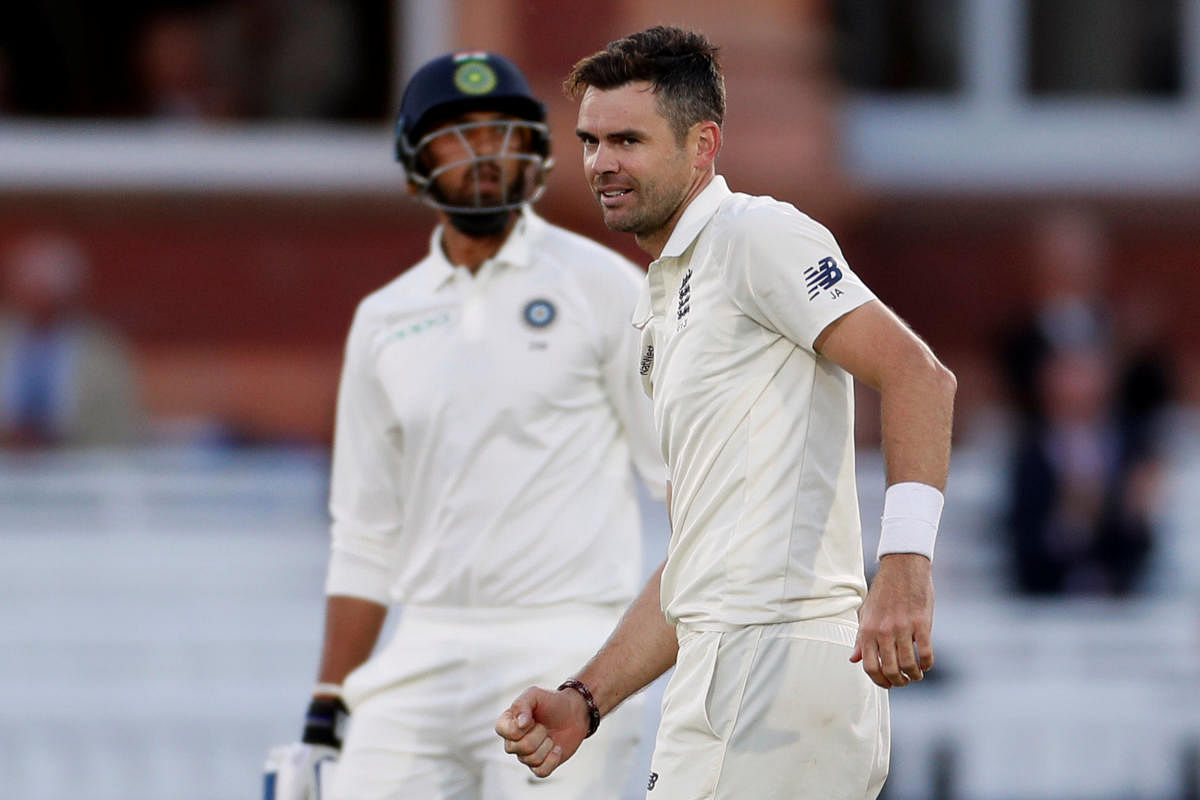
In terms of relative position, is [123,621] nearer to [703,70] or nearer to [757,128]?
[757,128]

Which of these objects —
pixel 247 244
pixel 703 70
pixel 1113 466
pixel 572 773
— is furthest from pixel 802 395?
pixel 247 244

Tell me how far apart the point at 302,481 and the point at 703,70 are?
17.9ft

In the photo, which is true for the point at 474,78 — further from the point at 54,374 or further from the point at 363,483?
the point at 54,374

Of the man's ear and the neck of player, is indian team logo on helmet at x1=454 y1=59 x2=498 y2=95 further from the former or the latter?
the man's ear

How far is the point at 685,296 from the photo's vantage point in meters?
3.53

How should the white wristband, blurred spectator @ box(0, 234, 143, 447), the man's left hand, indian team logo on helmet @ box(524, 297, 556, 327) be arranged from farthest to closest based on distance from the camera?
1. blurred spectator @ box(0, 234, 143, 447)
2. indian team logo on helmet @ box(524, 297, 556, 327)
3. the white wristband
4. the man's left hand

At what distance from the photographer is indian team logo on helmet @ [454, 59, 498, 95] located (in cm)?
467

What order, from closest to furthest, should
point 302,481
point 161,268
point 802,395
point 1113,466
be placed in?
point 802,395 → point 1113,466 → point 302,481 → point 161,268

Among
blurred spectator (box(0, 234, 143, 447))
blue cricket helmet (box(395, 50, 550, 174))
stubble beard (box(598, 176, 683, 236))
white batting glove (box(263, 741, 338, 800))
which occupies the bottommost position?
white batting glove (box(263, 741, 338, 800))

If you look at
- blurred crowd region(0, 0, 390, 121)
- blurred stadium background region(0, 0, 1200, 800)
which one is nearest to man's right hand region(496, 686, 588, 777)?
blurred stadium background region(0, 0, 1200, 800)

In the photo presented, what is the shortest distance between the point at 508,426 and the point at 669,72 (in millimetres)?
1232

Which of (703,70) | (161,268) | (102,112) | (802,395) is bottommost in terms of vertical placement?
(802,395)

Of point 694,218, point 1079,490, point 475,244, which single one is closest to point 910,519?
point 694,218

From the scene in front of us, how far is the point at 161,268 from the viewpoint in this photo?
1031 centimetres
